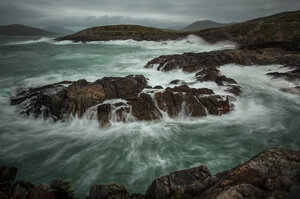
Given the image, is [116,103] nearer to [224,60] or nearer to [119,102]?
[119,102]

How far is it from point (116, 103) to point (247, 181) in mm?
10649

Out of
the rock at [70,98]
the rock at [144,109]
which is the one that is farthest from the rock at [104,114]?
the rock at [144,109]

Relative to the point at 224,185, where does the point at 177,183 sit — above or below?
below

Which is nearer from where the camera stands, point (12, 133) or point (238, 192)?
point (238, 192)

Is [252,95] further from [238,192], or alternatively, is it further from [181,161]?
[238,192]

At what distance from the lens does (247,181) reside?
186 inches

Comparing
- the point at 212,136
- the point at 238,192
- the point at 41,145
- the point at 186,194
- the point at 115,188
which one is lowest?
the point at 41,145

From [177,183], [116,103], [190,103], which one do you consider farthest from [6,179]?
[190,103]

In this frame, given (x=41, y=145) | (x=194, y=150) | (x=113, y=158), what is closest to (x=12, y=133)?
(x=41, y=145)

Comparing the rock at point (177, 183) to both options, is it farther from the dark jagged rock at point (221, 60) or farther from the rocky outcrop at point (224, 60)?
the dark jagged rock at point (221, 60)

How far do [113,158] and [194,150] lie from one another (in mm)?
5076

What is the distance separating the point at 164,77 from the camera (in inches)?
922

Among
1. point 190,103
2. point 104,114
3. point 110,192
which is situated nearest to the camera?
point 110,192

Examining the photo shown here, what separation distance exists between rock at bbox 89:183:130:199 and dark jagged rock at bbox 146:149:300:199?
88 centimetres
